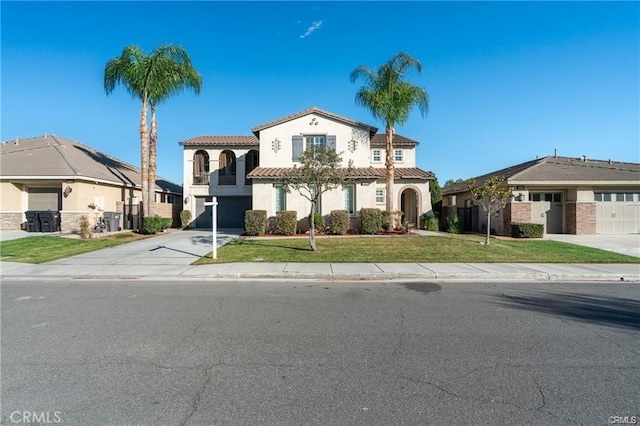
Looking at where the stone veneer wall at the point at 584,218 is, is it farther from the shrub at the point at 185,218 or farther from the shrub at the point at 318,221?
the shrub at the point at 185,218

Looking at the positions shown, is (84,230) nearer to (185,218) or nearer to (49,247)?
(49,247)

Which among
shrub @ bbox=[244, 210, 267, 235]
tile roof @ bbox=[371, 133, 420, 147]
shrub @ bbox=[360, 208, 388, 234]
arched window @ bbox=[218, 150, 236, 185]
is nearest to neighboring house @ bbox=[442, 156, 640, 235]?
tile roof @ bbox=[371, 133, 420, 147]

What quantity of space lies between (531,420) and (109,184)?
2595cm

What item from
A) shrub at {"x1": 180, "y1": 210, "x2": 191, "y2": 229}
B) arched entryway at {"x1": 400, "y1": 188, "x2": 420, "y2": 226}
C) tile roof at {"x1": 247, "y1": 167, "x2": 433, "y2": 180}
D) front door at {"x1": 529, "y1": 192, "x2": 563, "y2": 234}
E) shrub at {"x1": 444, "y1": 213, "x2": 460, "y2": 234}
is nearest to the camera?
tile roof at {"x1": 247, "y1": 167, "x2": 433, "y2": 180}

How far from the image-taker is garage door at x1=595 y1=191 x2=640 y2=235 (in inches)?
806

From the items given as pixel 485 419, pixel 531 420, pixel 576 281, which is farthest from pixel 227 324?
pixel 576 281

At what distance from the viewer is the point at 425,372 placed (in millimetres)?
3697

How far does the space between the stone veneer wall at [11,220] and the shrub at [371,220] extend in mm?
22488

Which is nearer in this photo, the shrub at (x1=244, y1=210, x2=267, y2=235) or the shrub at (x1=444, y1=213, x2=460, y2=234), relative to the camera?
the shrub at (x1=244, y1=210, x2=267, y2=235)

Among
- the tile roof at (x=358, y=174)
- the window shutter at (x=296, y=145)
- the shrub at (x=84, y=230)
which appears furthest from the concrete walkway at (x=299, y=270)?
the window shutter at (x=296, y=145)

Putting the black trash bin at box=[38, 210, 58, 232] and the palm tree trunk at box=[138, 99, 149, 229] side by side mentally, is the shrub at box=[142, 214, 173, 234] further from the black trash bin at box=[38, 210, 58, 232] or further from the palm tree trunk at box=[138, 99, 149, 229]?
the black trash bin at box=[38, 210, 58, 232]

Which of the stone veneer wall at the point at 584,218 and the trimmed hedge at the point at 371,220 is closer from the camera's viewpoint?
the trimmed hedge at the point at 371,220

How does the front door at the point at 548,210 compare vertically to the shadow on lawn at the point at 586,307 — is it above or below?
above

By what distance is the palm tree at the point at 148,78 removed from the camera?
18.8 m
